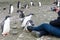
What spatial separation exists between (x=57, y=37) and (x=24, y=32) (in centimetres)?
120

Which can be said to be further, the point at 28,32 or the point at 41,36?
the point at 28,32

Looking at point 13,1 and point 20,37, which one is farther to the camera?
point 13,1

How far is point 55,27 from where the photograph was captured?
16.7 feet

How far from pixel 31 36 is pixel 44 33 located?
0.43 m

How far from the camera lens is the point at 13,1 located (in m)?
17.9

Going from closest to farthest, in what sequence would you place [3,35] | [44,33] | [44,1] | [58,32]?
[58,32] < [44,33] < [3,35] < [44,1]

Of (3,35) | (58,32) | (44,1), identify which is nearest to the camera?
(58,32)

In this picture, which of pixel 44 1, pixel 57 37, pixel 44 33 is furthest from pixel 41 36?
pixel 44 1

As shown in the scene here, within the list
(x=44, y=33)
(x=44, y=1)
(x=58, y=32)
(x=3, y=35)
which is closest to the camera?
(x=58, y=32)

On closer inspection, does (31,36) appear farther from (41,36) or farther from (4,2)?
(4,2)

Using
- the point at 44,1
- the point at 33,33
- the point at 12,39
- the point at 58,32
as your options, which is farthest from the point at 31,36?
the point at 44,1

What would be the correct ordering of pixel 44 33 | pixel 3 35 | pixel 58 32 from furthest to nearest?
pixel 3 35 < pixel 44 33 < pixel 58 32

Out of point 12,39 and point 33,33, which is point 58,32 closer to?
point 33,33

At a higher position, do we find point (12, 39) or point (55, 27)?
point (55, 27)
